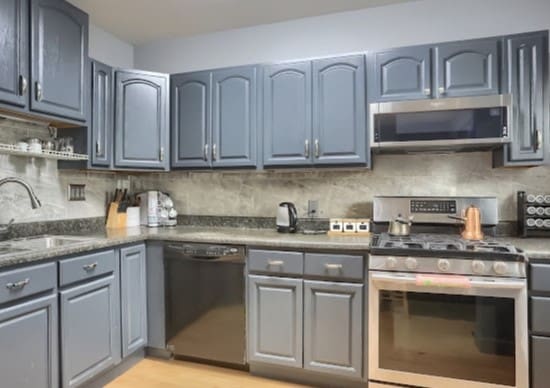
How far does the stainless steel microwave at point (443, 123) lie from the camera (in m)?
2.13

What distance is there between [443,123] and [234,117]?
1.42 m

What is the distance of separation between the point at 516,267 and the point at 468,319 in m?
0.36

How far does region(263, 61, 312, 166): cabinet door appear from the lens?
8.34 feet

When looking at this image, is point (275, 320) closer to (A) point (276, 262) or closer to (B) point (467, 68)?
(A) point (276, 262)

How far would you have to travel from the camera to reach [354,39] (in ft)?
9.05

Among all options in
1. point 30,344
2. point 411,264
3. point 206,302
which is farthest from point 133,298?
point 411,264

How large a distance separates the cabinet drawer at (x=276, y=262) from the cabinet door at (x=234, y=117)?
708 millimetres

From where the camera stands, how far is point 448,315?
1958 millimetres

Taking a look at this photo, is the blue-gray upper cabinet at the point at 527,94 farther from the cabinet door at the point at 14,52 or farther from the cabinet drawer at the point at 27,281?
the cabinet door at the point at 14,52

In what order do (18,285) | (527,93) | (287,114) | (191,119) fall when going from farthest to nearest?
1. (191,119)
2. (287,114)
3. (527,93)
4. (18,285)

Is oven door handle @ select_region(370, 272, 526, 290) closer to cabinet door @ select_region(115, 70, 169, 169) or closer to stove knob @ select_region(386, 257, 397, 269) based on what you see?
stove knob @ select_region(386, 257, 397, 269)

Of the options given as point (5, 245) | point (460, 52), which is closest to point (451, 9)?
point (460, 52)

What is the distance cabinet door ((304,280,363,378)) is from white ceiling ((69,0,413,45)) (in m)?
1.97

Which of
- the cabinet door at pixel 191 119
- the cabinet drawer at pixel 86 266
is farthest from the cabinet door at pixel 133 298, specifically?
the cabinet door at pixel 191 119
